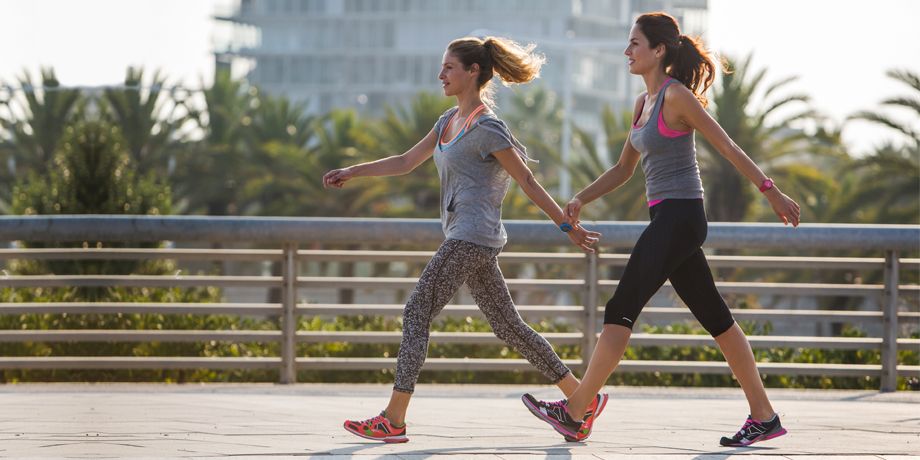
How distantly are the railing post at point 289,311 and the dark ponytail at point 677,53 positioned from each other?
3143 millimetres

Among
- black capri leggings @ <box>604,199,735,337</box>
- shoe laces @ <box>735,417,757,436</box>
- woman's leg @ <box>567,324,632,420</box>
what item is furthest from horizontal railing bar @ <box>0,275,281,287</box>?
shoe laces @ <box>735,417,757,436</box>

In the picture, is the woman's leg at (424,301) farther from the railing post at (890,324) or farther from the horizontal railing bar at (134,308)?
the railing post at (890,324)

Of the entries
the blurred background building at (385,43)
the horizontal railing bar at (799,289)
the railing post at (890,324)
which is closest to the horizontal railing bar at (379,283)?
the horizontal railing bar at (799,289)

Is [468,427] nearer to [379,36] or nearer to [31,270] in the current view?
[31,270]

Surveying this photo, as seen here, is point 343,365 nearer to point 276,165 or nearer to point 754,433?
point 754,433

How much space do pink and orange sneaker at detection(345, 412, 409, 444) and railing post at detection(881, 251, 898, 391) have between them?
12.5ft

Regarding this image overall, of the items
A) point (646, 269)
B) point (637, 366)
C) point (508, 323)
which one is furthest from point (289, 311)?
point (646, 269)

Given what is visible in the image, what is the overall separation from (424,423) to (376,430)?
80 centimetres

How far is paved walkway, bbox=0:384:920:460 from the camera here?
5441 mm

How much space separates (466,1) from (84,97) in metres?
88.1

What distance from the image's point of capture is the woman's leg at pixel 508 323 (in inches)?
231

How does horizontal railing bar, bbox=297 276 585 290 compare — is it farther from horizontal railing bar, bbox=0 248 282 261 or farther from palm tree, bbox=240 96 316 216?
palm tree, bbox=240 96 316 216

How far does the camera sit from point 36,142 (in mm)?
40938

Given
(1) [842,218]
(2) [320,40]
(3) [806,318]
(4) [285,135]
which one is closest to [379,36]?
(2) [320,40]
